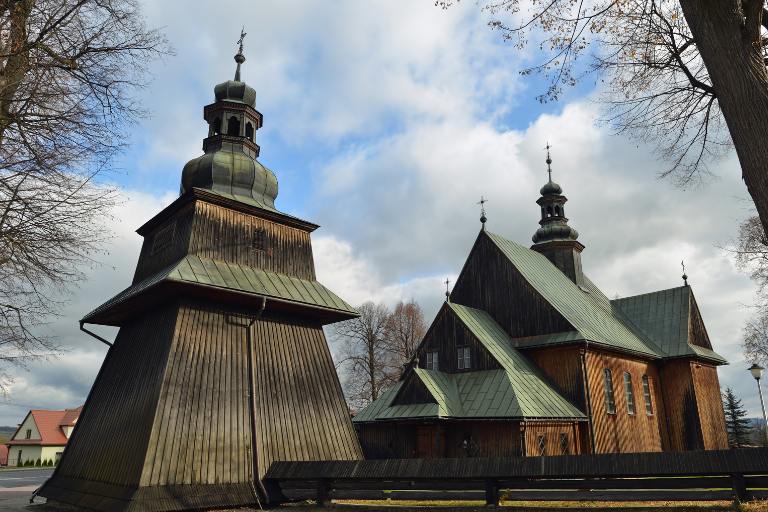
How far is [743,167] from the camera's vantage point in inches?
295

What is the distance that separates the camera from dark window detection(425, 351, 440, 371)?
23.6m

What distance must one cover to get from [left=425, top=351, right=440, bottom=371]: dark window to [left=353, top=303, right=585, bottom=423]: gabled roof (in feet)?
4.05

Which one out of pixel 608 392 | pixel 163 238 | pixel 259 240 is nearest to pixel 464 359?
pixel 608 392

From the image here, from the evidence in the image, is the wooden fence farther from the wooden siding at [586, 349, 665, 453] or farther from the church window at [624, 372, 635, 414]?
the church window at [624, 372, 635, 414]

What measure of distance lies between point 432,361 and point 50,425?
49.8 m

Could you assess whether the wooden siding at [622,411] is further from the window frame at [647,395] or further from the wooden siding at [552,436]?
the wooden siding at [552,436]

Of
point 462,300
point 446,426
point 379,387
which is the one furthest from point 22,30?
point 379,387

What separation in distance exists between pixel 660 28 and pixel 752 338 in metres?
29.5

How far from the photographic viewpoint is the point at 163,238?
57.3ft

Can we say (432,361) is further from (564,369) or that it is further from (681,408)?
(681,408)

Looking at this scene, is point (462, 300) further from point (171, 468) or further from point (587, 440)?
point (171, 468)

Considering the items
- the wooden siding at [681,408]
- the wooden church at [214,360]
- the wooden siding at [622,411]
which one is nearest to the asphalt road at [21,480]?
the wooden church at [214,360]

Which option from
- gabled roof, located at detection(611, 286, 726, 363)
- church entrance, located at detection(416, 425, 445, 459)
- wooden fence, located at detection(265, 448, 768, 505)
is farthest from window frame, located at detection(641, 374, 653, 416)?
wooden fence, located at detection(265, 448, 768, 505)

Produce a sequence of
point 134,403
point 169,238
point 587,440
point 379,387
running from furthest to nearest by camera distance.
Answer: point 379,387
point 587,440
point 169,238
point 134,403
